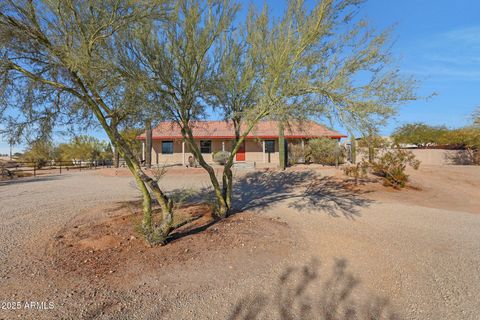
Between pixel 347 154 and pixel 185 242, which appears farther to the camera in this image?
pixel 347 154

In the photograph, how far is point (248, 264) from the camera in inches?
178

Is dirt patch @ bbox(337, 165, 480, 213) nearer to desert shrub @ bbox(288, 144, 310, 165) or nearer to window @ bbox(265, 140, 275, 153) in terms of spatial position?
desert shrub @ bbox(288, 144, 310, 165)

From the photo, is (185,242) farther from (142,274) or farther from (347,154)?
(347,154)

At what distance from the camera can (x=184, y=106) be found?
6.08 m

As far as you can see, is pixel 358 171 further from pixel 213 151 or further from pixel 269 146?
pixel 213 151

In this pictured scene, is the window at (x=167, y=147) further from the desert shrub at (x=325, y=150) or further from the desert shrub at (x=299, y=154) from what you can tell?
the desert shrub at (x=325, y=150)

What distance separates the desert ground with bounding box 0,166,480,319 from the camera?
3.32 m

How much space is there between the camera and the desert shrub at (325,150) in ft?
68.8

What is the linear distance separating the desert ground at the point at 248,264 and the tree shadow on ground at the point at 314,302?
1 centimetres

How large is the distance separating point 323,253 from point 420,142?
4276 cm

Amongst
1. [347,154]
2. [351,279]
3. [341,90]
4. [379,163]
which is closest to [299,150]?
[347,154]

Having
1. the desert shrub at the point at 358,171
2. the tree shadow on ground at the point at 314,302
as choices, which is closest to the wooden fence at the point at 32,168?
the desert shrub at the point at 358,171

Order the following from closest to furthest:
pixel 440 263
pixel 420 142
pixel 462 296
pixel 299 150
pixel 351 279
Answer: pixel 462 296, pixel 351 279, pixel 440 263, pixel 299 150, pixel 420 142

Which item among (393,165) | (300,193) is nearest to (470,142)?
(393,165)
